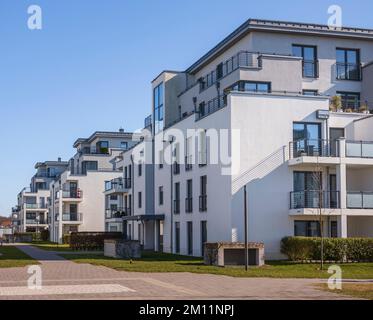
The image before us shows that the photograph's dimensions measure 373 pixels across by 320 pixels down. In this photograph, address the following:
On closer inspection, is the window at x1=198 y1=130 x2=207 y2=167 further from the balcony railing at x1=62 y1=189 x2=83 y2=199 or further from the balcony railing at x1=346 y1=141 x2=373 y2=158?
the balcony railing at x1=62 y1=189 x2=83 y2=199

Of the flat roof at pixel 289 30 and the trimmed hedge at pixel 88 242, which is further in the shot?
the trimmed hedge at pixel 88 242

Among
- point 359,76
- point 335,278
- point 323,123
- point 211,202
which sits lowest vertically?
point 335,278

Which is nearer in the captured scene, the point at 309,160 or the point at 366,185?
the point at 309,160

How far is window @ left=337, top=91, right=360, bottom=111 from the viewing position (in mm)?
39000

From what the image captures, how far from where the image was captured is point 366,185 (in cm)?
3362

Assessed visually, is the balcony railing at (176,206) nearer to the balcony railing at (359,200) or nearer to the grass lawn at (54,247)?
the grass lawn at (54,247)

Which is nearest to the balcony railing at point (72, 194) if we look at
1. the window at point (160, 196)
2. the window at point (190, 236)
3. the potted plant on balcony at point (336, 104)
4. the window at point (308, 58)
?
the window at point (160, 196)

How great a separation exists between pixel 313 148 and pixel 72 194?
4508 cm

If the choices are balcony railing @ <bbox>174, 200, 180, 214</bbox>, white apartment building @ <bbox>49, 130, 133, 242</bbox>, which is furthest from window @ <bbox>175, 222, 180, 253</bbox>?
white apartment building @ <bbox>49, 130, 133, 242</bbox>

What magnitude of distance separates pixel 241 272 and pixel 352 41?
70.2 feet

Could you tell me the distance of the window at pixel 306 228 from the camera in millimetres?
32844

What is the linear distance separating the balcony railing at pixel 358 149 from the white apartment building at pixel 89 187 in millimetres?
42084
